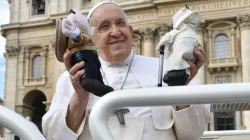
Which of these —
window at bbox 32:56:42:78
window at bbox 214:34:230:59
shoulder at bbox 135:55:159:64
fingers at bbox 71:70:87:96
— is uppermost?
window at bbox 214:34:230:59

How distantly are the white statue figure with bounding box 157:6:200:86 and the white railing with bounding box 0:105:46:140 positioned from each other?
616 millimetres

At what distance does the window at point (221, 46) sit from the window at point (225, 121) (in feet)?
10.2

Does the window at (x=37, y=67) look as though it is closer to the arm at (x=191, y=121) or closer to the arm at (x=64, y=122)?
the arm at (x=64, y=122)

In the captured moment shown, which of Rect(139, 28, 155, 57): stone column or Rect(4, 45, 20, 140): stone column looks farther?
Rect(4, 45, 20, 140): stone column

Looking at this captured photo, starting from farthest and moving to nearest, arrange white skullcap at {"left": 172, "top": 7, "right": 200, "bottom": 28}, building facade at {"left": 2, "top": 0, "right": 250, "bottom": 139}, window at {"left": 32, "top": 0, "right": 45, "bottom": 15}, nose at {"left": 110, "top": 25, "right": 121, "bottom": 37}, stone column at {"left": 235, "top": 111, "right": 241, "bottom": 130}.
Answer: window at {"left": 32, "top": 0, "right": 45, "bottom": 15} → building facade at {"left": 2, "top": 0, "right": 250, "bottom": 139} → stone column at {"left": 235, "top": 111, "right": 241, "bottom": 130} → nose at {"left": 110, "top": 25, "right": 121, "bottom": 37} → white skullcap at {"left": 172, "top": 7, "right": 200, "bottom": 28}

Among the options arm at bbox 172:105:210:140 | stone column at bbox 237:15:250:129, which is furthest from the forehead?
stone column at bbox 237:15:250:129

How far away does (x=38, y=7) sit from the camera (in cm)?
2748

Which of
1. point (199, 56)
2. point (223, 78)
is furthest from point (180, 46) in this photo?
point (223, 78)

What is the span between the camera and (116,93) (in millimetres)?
1342

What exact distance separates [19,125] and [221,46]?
21102mm

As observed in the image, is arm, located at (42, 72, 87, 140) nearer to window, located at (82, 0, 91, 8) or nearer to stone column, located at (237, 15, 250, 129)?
stone column, located at (237, 15, 250, 129)

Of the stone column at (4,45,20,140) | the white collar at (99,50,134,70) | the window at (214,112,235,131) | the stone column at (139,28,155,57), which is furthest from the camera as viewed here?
the stone column at (4,45,20,140)

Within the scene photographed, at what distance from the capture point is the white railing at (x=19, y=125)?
1.31 metres

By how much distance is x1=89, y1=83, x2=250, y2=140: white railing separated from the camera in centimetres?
127
